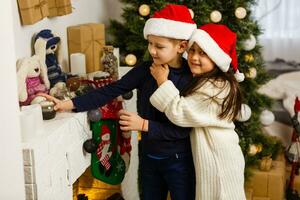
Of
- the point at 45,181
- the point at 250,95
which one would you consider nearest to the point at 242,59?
the point at 250,95

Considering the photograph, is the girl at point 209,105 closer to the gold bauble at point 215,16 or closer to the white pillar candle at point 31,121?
the white pillar candle at point 31,121

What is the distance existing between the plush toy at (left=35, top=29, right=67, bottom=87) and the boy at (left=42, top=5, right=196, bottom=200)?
22 centimetres

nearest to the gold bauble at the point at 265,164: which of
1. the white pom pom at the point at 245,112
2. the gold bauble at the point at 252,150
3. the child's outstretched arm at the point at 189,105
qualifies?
the gold bauble at the point at 252,150

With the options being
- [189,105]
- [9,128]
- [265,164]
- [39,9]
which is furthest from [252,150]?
[9,128]

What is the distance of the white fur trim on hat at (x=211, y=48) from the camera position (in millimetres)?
1605

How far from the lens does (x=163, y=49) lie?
162 cm

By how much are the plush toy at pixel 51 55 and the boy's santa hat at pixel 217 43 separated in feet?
1.98

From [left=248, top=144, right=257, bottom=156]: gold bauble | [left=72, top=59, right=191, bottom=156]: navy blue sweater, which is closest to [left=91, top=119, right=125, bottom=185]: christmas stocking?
[left=72, top=59, right=191, bottom=156]: navy blue sweater

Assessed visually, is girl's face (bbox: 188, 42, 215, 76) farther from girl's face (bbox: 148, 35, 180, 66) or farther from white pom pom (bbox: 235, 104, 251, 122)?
white pom pom (bbox: 235, 104, 251, 122)

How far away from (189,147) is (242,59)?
999 millimetres

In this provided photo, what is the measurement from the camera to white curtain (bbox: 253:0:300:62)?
3.33 meters

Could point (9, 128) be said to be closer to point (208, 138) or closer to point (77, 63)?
point (208, 138)

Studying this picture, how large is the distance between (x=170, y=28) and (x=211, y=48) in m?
0.16

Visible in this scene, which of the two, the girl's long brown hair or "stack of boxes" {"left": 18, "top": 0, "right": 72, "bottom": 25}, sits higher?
"stack of boxes" {"left": 18, "top": 0, "right": 72, "bottom": 25}
